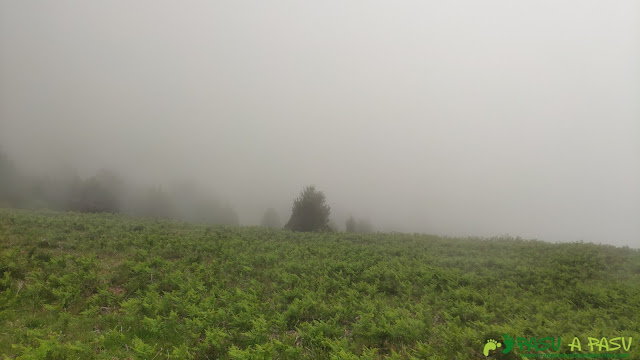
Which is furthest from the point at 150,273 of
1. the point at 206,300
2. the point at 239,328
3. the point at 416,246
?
the point at 416,246

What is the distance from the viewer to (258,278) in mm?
13273

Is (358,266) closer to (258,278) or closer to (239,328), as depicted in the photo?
(258,278)

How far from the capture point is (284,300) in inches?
418

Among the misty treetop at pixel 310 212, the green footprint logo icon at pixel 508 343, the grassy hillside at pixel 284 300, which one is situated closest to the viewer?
the green footprint logo icon at pixel 508 343

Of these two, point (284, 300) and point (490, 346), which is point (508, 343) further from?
point (284, 300)

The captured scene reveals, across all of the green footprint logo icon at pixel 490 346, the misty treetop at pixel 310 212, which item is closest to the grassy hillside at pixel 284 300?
the green footprint logo icon at pixel 490 346

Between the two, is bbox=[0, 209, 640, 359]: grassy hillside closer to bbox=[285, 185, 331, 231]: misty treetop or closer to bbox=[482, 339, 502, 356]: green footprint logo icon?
bbox=[482, 339, 502, 356]: green footprint logo icon

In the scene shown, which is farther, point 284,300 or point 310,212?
point 310,212

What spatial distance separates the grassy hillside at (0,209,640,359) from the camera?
Result: 7.05 m

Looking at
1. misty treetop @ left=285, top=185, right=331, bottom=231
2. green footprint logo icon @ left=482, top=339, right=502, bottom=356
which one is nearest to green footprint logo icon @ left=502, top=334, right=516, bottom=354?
green footprint logo icon @ left=482, top=339, right=502, bottom=356

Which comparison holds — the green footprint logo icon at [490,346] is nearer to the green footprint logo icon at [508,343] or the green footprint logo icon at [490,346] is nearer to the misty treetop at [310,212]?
the green footprint logo icon at [508,343]

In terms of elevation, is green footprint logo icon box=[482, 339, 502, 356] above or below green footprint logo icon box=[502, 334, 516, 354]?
below

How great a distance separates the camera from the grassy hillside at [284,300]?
23.1ft

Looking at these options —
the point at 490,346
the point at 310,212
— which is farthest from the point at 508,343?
the point at 310,212
